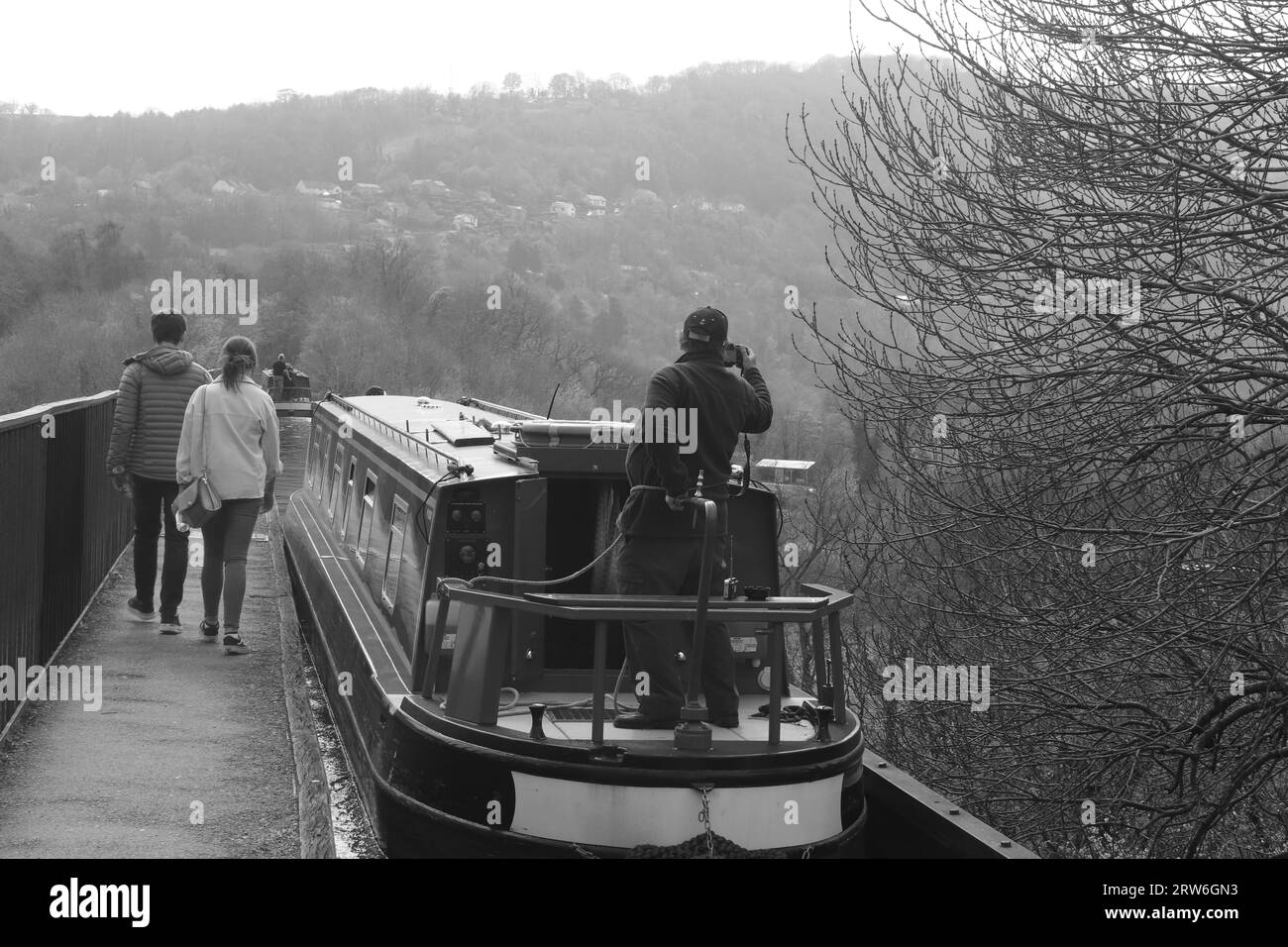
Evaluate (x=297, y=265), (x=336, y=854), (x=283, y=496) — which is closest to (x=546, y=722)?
(x=336, y=854)

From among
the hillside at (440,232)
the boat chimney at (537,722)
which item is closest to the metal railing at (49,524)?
the boat chimney at (537,722)

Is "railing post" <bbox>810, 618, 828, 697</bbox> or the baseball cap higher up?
the baseball cap

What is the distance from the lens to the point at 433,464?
751 centimetres

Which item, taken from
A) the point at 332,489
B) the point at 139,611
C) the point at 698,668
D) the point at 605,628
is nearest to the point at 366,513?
the point at 139,611

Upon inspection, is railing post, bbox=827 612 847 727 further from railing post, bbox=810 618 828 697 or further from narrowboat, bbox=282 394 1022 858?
railing post, bbox=810 618 828 697

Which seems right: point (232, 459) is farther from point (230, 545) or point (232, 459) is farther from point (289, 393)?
point (289, 393)

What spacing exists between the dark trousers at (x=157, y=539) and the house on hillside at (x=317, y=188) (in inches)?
5697

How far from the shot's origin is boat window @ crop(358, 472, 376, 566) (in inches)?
362

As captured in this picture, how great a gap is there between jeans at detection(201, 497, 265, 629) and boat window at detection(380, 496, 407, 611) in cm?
111

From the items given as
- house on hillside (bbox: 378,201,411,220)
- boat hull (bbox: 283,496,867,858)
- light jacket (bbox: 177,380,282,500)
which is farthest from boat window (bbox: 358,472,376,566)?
house on hillside (bbox: 378,201,411,220)

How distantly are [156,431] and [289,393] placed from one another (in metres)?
22.0

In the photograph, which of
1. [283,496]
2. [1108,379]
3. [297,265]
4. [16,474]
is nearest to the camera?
[16,474]
